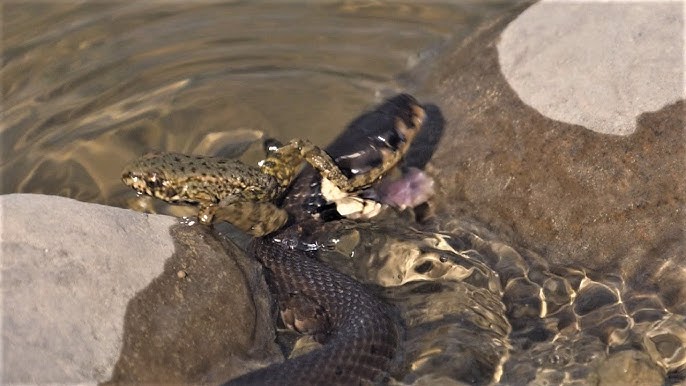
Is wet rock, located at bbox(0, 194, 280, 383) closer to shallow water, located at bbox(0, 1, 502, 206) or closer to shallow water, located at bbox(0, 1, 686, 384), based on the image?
shallow water, located at bbox(0, 1, 686, 384)

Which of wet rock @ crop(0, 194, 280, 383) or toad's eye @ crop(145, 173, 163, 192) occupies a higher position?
toad's eye @ crop(145, 173, 163, 192)

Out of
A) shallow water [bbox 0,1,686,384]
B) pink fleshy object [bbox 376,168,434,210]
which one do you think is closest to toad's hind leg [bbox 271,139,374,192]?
pink fleshy object [bbox 376,168,434,210]

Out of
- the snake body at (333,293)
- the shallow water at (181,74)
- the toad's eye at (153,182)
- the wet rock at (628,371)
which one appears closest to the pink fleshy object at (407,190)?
the snake body at (333,293)

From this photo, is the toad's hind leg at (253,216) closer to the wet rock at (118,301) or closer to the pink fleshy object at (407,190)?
the wet rock at (118,301)

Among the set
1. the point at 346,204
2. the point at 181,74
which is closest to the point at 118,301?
the point at 346,204

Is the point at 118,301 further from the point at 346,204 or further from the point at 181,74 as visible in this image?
the point at 181,74

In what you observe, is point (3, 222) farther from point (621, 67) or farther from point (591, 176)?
point (621, 67)

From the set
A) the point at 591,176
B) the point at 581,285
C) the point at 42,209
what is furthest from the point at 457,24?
the point at 42,209
